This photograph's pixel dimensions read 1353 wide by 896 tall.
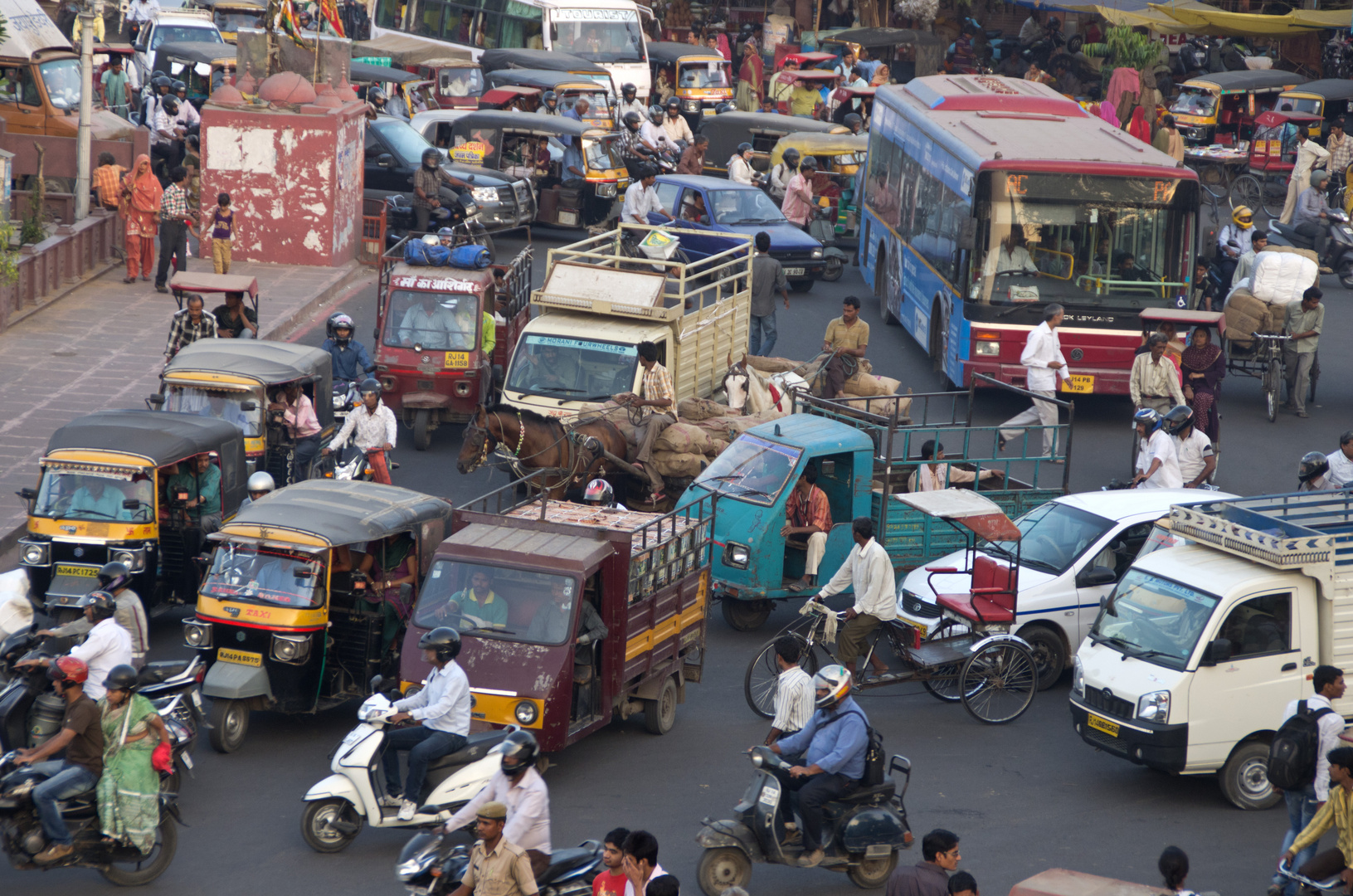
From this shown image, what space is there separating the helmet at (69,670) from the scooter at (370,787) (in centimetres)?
147

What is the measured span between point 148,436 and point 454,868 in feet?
19.5

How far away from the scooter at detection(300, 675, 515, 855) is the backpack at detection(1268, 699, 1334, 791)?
4487mm

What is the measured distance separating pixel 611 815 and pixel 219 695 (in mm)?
2789

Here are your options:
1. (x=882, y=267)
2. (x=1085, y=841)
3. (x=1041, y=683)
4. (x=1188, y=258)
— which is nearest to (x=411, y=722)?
(x=1085, y=841)

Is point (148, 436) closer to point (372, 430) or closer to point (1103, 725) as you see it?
point (372, 430)

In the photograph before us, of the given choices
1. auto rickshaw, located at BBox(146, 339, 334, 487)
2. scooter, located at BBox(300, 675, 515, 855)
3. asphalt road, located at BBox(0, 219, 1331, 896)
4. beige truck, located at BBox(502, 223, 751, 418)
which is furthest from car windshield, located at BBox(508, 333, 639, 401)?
scooter, located at BBox(300, 675, 515, 855)

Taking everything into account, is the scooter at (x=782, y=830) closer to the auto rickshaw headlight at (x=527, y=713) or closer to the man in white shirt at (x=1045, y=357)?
the auto rickshaw headlight at (x=527, y=713)

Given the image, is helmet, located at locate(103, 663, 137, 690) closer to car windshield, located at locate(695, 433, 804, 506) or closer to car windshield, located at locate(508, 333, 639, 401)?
car windshield, located at locate(695, 433, 804, 506)

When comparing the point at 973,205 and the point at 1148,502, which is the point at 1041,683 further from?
the point at 973,205

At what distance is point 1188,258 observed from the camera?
17.9 meters

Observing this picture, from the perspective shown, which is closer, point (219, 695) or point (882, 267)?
point (219, 695)

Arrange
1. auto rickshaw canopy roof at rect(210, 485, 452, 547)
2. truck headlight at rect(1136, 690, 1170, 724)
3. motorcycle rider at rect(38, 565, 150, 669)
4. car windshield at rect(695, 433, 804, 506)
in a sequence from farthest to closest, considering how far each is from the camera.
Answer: car windshield at rect(695, 433, 804, 506) < auto rickshaw canopy roof at rect(210, 485, 452, 547) < motorcycle rider at rect(38, 565, 150, 669) < truck headlight at rect(1136, 690, 1170, 724)

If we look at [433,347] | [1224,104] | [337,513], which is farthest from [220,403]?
[1224,104]

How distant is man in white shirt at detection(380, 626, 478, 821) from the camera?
31.1 feet
